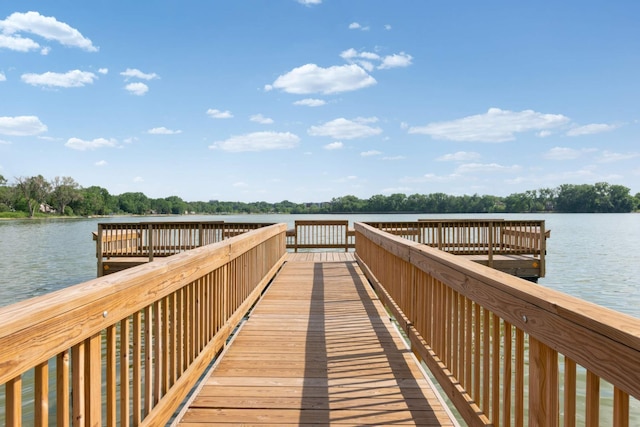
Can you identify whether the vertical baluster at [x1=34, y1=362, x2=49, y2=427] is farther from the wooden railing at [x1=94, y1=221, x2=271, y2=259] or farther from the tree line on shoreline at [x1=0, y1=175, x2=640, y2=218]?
the tree line on shoreline at [x1=0, y1=175, x2=640, y2=218]

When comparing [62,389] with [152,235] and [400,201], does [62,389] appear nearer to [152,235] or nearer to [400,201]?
[152,235]

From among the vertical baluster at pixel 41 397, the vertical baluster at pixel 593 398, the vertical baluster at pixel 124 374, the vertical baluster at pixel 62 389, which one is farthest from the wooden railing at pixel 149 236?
the vertical baluster at pixel 593 398

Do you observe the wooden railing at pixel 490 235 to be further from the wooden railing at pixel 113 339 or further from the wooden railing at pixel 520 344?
the wooden railing at pixel 113 339

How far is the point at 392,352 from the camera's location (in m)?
3.84

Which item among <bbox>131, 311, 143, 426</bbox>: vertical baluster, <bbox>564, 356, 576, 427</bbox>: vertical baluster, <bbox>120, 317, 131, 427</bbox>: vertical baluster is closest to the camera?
<bbox>564, 356, 576, 427</bbox>: vertical baluster

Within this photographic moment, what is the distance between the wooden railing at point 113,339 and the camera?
1224 millimetres

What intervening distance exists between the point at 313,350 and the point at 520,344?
2368 mm

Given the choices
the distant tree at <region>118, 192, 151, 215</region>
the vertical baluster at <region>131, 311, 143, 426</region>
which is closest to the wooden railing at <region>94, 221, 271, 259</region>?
the vertical baluster at <region>131, 311, 143, 426</region>

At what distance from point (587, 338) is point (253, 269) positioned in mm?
4879

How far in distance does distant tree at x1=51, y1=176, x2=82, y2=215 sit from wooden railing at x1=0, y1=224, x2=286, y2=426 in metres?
102

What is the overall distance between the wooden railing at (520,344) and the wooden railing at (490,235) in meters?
6.63

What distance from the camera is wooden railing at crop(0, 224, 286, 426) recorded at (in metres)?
1.22

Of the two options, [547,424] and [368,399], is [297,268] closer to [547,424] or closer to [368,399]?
[368,399]

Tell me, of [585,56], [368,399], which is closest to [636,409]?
[368,399]
